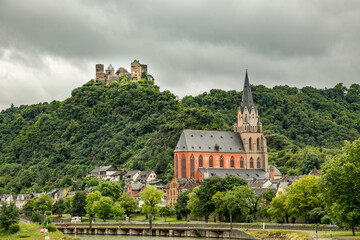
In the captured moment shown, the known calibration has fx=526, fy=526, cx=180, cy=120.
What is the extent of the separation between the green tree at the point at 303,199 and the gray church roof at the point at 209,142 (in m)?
51.7

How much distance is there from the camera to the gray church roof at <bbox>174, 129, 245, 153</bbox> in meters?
121

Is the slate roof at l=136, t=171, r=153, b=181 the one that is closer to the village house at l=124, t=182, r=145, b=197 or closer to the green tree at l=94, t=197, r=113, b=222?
the village house at l=124, t=182, r=145, b=197

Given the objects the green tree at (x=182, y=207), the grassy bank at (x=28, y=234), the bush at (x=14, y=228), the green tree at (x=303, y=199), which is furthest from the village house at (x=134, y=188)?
the bush at (x=14, y=228)

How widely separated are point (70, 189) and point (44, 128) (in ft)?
186

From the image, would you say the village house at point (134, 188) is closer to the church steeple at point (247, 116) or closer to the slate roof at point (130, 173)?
the slate roof at point (130, 173)

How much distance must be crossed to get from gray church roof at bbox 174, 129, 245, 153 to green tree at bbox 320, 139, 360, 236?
226ft

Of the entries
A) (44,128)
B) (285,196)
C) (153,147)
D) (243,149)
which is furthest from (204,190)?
(44,128)

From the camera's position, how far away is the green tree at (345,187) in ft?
162

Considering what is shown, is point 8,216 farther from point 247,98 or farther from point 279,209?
point 247,98

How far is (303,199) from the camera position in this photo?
224ft

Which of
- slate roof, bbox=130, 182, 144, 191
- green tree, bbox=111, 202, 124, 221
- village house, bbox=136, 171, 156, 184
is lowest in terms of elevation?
green tree, bbox=111, 202, 124, 221

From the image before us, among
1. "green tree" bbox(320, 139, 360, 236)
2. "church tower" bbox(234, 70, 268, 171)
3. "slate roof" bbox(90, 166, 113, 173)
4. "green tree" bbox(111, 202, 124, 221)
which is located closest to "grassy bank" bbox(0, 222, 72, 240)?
"green tree" bbox(320, 139, 360, 236)

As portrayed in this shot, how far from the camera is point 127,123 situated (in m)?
180

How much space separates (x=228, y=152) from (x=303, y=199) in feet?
186
